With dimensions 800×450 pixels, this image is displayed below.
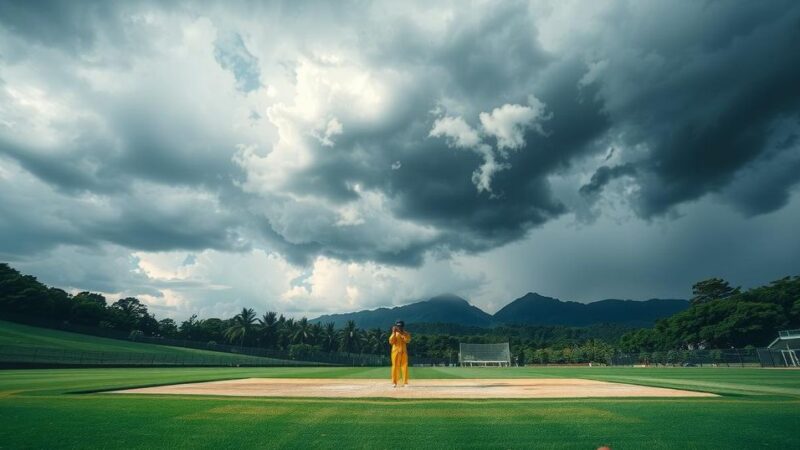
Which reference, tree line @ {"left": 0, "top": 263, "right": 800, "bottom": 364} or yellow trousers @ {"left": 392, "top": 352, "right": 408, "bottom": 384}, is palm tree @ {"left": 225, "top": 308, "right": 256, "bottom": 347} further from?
yellow trousers @ {"left": 392, "top": 352, "right": 408, "bottom": 384}

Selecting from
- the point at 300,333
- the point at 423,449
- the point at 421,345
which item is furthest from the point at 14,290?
the point at 421,345

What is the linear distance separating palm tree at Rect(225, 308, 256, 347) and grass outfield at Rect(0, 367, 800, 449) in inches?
4095

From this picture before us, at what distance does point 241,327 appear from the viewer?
347 feet

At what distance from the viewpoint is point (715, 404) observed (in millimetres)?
8406

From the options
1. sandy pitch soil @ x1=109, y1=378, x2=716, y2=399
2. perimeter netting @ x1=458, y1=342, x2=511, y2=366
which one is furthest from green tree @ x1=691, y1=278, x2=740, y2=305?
sandy pitch soil @ x1=109, y1=378, x2=716, y2=399

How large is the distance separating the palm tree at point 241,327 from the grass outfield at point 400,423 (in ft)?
341

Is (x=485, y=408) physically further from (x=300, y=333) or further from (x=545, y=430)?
Result: (x=300, y=333)

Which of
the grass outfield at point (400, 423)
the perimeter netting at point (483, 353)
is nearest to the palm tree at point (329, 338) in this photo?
the perimeter netting at point (483, 353)

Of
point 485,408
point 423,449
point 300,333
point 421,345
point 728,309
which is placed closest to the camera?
point 423,449

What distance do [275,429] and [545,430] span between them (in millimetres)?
3674

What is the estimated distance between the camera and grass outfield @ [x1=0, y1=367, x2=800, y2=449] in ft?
16.9

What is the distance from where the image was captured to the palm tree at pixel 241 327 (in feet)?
345

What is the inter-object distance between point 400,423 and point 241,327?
109117 mm

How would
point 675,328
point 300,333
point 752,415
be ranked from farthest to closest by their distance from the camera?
point 300,333, point 675,328, point 752,415
